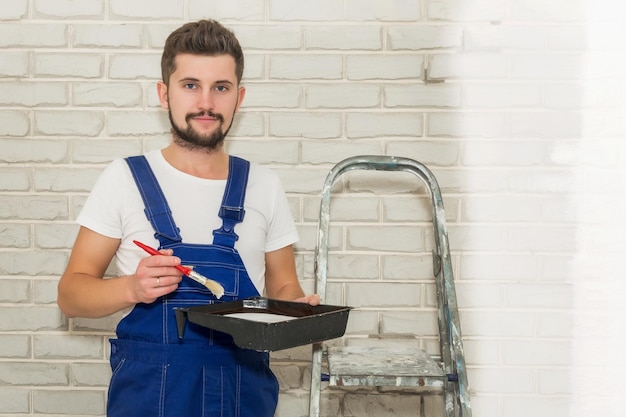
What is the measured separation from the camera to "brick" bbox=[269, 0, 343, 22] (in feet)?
7.30

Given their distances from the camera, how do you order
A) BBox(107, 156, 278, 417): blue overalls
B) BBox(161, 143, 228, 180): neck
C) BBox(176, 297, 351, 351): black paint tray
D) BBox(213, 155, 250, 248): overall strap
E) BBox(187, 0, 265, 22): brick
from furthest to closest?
1. BBox(187, 0, 265, 22): brick
2. BBox(161, 143, 228, 180): neck
3. BBox(213, 155, 250, 248): overall strap
4. BBox(107, 156, 278, 417): blue overalls
5. BBox(176, 297, 351, 351): black paint tray

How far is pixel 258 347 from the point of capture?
1585 mm

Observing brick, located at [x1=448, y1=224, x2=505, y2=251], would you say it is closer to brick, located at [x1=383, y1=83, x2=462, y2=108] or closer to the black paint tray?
brick, located at [x1=383, y1=83, x2=462, y2=108]

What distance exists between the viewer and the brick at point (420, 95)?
88.4 inches

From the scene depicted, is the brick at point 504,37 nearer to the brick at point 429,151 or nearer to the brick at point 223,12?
the brick at point 429,151

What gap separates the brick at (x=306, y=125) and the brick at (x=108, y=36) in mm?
439

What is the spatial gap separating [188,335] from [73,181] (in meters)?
0.73

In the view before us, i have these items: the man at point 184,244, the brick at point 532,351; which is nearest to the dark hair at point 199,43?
the man at point 184,244

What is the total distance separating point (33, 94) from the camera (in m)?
2.25

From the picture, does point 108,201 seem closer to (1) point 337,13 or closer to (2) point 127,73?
(2) point 127,73

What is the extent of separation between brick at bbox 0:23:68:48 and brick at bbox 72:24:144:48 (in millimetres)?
42

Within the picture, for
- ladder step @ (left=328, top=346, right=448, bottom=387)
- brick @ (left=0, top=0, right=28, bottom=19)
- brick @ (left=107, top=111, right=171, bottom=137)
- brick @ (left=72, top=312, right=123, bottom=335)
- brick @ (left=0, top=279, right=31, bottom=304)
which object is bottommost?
ladder step @ (left=328, top=346, right=448, bottom=387)

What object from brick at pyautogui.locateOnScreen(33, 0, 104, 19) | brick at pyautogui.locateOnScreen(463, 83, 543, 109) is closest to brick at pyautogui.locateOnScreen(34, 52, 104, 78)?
brick at pyautogui.locateOnScreen(33, 0, 104, 19)

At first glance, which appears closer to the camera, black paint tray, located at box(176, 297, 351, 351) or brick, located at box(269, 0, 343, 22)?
black paint tray, located at box(176, 297, 351, 351)
